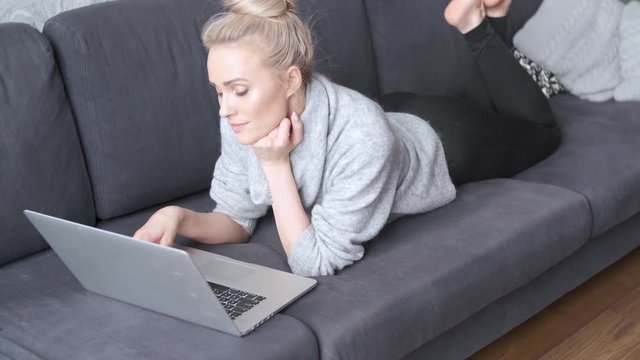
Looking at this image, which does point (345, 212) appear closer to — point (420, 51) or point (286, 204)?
point (286, 204)

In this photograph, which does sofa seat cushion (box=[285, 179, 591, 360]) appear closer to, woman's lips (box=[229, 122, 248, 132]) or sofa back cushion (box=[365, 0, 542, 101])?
woman's lips (box=[229, 122, 248, 132])

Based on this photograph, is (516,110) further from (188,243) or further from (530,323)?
(188,243)

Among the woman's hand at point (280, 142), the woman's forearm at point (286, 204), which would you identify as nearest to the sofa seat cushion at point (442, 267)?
the woman's forearm at point (286, 204)

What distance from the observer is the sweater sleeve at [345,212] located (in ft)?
6.18

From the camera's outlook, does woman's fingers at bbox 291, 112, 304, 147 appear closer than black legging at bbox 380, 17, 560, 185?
Yes

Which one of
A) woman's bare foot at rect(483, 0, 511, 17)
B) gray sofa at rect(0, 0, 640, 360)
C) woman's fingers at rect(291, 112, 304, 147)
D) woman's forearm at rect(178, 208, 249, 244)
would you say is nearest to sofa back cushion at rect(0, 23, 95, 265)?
gray sofa at rect(0, 0, 640, 360)

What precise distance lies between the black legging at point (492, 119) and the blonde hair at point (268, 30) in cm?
62

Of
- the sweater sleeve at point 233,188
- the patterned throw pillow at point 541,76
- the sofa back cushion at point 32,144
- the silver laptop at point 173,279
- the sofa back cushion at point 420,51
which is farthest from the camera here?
the patterned throw pillow at point 541,76

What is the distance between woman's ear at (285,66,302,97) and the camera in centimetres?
187

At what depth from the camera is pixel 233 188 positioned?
210cm

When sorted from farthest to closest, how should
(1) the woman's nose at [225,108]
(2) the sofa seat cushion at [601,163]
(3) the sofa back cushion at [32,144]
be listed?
(2) the sofa seat cushion at [601,163] < (3) the sofa back cushion at [32,144] < (1) the woman's nose at [225,108]

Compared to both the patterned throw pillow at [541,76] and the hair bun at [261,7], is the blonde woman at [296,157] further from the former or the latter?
the patterned throw pillow at [541,76]

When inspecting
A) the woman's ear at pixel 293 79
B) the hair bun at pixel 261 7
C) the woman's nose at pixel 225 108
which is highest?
the hair bun at pixel 261 7

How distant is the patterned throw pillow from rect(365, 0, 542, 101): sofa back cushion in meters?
0.17
